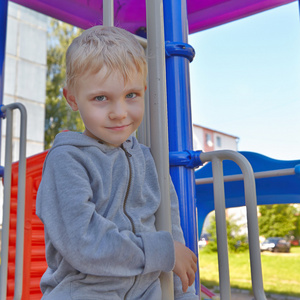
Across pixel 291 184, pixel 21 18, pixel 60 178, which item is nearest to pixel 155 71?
pixel 60 178

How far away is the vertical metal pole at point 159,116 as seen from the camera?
2.67 ft

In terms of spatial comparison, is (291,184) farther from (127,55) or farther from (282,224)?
(282,224)

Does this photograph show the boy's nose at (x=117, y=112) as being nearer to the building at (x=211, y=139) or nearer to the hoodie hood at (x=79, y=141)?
the hoodie hood at (x=79, y=141)

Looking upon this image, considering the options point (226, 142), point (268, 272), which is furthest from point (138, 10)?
point (226, 142)

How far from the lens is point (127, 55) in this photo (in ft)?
2.62

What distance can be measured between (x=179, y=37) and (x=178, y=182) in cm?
42

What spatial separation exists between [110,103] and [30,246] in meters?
1.34

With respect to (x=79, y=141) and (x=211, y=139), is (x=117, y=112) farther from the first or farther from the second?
(x=211, y=139)

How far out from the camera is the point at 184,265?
832 mm

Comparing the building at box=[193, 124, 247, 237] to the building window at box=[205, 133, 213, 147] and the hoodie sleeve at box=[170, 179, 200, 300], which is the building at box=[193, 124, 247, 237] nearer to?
the building window at box=[205, 133, 213, 147]

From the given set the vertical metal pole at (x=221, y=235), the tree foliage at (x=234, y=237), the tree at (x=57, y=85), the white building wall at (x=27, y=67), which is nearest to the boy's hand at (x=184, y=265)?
the vertical metal pole at (x=221, y=235)

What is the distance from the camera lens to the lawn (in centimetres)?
Result: 521

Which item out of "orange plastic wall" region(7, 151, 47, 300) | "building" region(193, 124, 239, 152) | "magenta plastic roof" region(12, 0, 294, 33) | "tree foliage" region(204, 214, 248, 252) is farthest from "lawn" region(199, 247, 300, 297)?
"building" region(193, 124, 239, 152)

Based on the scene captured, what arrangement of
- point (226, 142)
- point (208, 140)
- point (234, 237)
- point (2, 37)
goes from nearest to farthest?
point (2, 37), point (234, 237), point (208, 140), point (226, 142)
